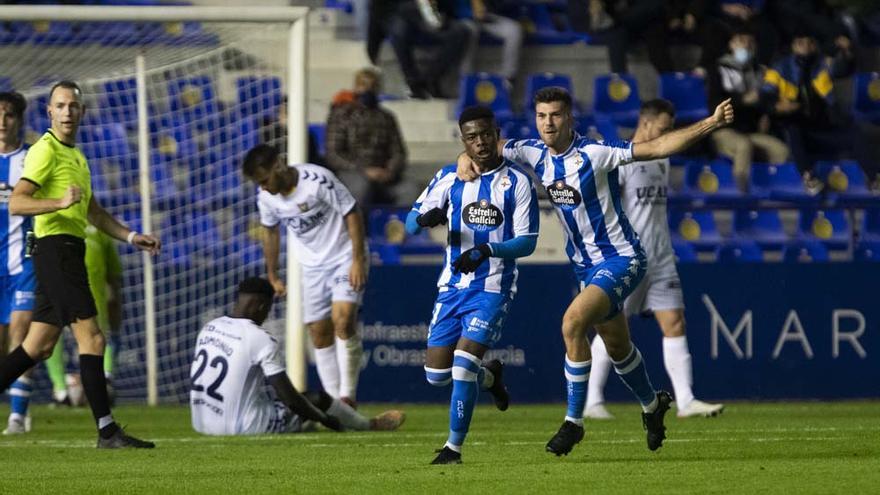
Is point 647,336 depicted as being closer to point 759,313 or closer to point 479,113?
point 759,313

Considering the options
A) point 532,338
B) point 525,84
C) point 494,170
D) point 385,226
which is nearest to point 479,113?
point 494,170

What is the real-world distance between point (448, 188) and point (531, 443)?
6.33 ft

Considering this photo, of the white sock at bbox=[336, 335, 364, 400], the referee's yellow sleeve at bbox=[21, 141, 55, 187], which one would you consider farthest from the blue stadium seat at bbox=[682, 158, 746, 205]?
the referee's yellow sleeve at bbox=[21, 141, 55, 187]

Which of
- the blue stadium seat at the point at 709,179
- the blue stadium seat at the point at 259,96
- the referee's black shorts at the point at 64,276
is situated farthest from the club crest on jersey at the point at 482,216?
the blue stadium seat at the point at 709,179

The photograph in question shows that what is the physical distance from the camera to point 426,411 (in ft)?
44.9

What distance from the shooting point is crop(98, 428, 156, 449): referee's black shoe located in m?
9.73

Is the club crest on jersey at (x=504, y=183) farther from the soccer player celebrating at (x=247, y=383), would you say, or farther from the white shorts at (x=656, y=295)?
the white shorts at (x=656, y=295)

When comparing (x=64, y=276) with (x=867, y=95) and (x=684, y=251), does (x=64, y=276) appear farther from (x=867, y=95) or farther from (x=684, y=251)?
(x=867, y=95)

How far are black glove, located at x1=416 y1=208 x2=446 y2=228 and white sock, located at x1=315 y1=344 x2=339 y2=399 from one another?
4.02 metres

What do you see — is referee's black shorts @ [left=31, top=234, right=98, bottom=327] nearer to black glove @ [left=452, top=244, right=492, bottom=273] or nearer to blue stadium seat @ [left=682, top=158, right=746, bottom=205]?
black glove @ [left=452, top=244, right=492, bottom=273]

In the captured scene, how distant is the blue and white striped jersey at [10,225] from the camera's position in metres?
11.4

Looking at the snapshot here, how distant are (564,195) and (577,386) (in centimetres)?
102

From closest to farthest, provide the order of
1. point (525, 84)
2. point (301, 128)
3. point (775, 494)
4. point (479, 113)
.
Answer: point (775, 494) < point (479, 113) < point (301, 128) < point (525, 84)

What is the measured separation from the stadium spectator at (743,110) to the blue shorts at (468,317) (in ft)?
30.0
